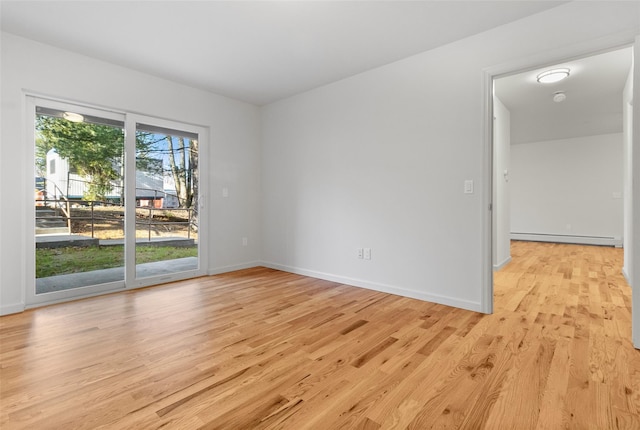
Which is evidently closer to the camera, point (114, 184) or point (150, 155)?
point (114, 184)

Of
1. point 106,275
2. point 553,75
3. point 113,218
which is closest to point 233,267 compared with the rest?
point 106,275

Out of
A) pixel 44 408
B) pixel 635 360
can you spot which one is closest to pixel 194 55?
pixel 44 408

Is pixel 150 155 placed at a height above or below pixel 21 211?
above

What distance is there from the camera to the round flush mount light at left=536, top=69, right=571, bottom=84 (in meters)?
3.50

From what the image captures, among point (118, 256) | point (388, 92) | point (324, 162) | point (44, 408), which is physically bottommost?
point (44, 408)

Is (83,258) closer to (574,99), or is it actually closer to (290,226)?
(290,226)

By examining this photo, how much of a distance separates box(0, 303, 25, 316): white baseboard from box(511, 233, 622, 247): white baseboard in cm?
961

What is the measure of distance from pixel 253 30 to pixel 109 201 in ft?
7.85

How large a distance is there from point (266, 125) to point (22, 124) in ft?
9.00

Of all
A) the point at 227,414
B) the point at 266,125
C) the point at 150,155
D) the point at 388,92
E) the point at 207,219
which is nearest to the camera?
the point at 227,414

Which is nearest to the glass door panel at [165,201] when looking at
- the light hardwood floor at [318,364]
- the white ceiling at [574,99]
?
the light hardwood floor at [318,364]

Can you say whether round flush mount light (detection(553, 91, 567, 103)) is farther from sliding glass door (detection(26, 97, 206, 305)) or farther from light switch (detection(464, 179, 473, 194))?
sliding glass door (detection(26, 97, 206, 305))

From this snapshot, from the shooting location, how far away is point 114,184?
3.41 metres

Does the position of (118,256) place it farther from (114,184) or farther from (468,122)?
(468,122)
